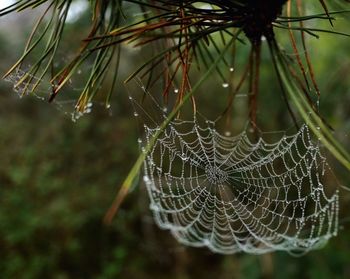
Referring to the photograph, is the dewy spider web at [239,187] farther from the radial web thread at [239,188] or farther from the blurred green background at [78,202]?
the blurred green background at [78,202]

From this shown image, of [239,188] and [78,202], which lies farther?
[78,202]

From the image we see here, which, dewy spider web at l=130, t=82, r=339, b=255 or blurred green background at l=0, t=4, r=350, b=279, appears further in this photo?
blurred green background at l=0, t=4, r=350, b=279

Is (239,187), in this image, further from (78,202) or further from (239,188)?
(78,202)

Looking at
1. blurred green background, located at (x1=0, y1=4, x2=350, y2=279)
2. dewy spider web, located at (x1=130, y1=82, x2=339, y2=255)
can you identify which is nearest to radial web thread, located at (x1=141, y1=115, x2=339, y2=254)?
dewy spider web, located at (x1=130, y1=82, x2=339, y2=255)

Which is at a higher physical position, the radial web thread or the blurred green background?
the blurred green background

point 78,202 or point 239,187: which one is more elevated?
point 78,202

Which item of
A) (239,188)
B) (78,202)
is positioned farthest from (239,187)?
(78,202)

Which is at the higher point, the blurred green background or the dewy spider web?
the blurred green background

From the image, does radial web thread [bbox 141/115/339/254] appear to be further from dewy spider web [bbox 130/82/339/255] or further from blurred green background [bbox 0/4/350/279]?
blurred green background [bbox 0/4/350/279]

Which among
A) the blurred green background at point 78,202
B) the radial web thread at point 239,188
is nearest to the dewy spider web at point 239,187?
the radial web thread at point 239,188
